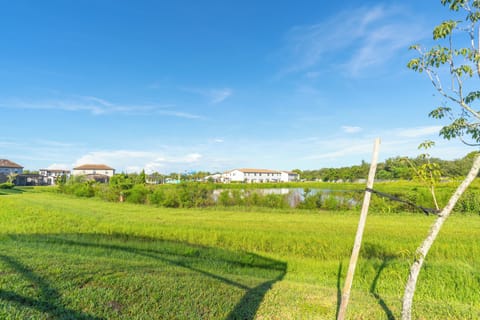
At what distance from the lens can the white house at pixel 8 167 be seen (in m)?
A: 62.9

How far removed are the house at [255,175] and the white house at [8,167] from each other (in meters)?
56.9

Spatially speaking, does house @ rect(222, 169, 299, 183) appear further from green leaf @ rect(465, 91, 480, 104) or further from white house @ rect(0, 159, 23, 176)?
green leaf @ rect(465, 91, 480, 104)

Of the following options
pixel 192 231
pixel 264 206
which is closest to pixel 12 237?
pixel 192 231

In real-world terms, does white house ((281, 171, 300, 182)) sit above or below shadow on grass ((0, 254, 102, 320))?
above

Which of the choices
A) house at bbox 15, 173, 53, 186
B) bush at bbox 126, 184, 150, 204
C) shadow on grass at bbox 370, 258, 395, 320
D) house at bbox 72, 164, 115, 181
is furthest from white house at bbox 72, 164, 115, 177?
shadow on grass at bbox 370, 258, 395, 320

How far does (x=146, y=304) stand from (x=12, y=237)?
7335 millimetres

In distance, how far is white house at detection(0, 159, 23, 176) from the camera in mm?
Answer: 62875

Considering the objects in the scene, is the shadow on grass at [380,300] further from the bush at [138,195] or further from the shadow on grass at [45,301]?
the bush at [138,195]

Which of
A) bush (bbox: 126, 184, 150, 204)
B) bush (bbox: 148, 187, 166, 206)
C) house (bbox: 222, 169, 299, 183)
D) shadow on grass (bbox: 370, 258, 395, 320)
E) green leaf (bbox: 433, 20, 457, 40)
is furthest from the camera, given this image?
house (bbox: 222, 169, 299, 183)

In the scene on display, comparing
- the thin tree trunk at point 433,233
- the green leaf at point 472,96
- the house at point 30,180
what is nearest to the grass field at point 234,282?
the thin tree trunk at point 433,233

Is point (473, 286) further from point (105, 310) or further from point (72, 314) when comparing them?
point (72, 314)

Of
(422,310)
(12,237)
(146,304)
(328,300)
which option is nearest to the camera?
(146,304)

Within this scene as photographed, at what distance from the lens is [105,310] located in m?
2.81

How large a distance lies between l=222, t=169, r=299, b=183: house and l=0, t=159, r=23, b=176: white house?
5691 centimetres
